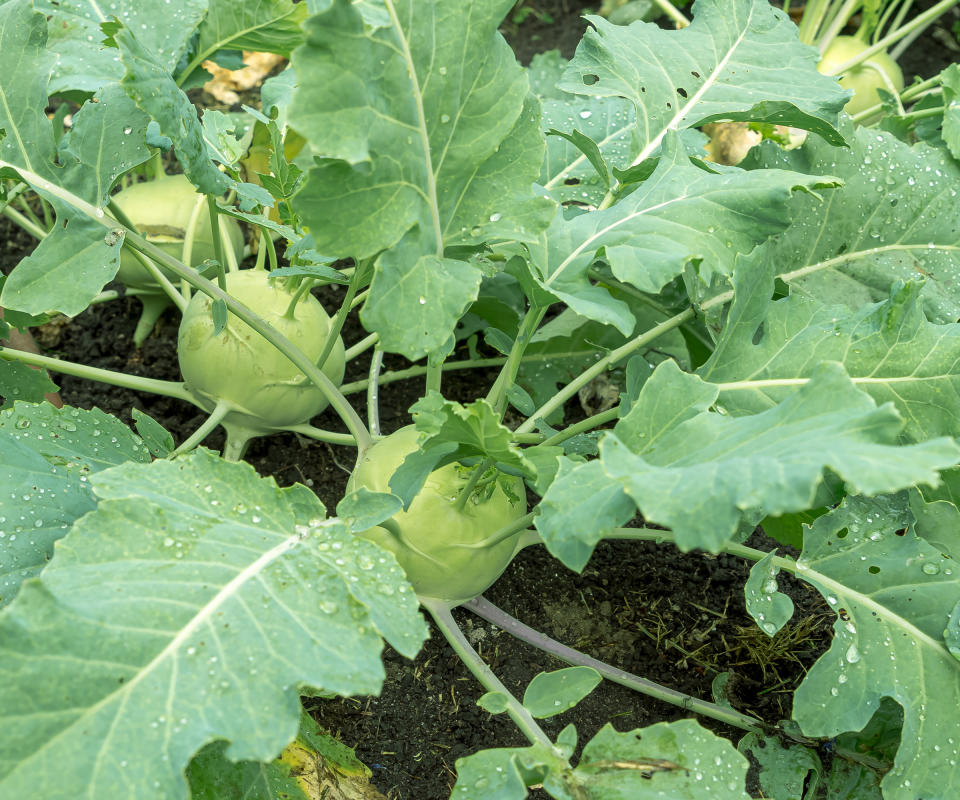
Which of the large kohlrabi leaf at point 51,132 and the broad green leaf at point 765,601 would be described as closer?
the broad green leaf at point 765,601

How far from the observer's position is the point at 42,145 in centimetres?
144

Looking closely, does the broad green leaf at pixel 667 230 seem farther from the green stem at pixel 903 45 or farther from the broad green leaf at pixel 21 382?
the green stem at pixel 903 45

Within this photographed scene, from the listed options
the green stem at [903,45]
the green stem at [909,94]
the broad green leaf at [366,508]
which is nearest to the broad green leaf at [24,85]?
the broad green leaf at [366,508]

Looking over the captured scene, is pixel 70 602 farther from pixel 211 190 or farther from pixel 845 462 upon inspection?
pixel 845 462

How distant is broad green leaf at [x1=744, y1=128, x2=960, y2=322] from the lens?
1714mm

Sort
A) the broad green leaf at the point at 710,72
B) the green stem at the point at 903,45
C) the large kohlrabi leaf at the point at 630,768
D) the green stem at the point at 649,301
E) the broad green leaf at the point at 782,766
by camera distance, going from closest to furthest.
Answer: the large kohlrabi leaf at the point at 630,768, the broad green leaf at the point at 782,766, the broad green leaf at the point at 710,72, the green stem at the point at 649,301, the green stem at the point at 903,45

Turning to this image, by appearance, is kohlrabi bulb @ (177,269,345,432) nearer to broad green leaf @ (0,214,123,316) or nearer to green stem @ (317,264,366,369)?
green stem @ (317,264,366,369)

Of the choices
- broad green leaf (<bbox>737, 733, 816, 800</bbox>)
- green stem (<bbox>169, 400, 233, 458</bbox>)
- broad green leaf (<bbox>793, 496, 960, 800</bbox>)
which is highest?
broad green leaf (<bbox>793, 496, 960, 800</bbox>)

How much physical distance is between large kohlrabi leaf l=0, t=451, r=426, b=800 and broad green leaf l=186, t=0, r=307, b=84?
976 mm

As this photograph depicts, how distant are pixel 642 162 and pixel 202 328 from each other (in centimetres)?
83

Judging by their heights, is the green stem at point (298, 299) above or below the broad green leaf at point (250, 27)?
below

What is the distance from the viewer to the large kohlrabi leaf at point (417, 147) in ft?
3.43

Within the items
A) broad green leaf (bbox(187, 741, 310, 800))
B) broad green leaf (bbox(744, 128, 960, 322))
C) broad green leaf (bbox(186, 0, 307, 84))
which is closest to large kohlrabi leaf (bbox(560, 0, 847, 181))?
broad green leaf (bbox(744, 128, 960, 322))

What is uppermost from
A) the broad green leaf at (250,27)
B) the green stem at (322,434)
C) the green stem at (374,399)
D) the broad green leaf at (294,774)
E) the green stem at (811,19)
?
the green stem at (811,19)
